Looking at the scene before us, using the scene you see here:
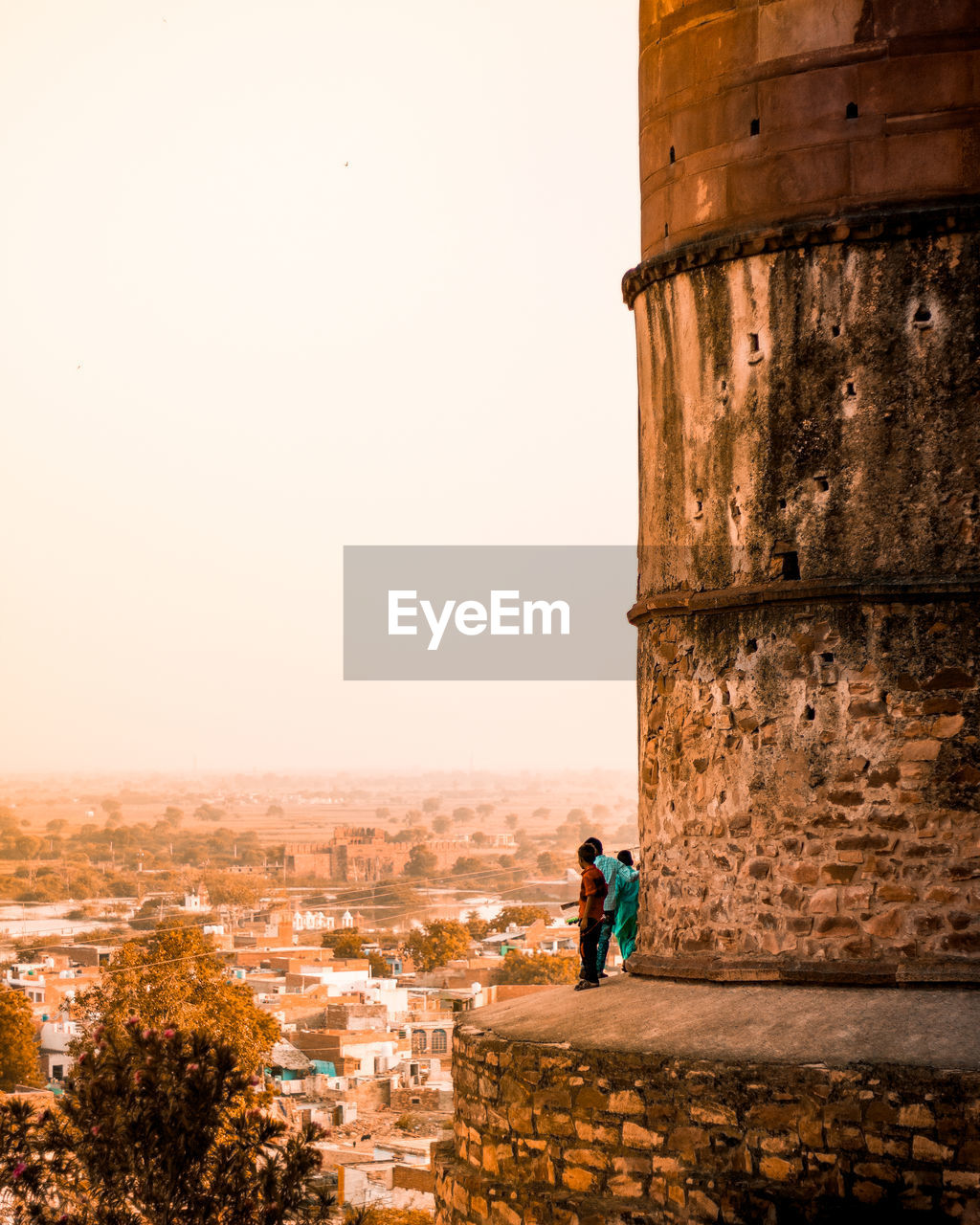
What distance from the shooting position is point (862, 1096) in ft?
21.2

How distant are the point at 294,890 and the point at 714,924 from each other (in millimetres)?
91363

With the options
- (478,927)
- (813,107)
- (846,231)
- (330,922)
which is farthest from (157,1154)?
(330,922)

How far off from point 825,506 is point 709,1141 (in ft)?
8.92

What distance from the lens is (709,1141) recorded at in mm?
6762

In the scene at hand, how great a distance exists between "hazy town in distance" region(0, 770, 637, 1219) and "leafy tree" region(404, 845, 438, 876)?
308 mm

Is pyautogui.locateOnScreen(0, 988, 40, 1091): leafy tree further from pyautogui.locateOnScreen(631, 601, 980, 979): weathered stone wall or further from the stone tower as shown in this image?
pyautogui.locateOnScreen(631, 601, 980, 979): weathered stone wall

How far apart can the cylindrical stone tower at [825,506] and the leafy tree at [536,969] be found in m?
39.5

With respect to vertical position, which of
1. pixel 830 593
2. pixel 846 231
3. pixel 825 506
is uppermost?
pixel 846 231

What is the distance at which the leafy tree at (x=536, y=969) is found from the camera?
1876 inches

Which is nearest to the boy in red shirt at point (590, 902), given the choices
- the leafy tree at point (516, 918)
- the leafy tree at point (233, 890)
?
the leafy tree at point (516, 918)

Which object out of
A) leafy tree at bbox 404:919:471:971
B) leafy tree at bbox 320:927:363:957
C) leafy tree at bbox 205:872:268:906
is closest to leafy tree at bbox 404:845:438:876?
leafy tree at bbox 205:872:268:906

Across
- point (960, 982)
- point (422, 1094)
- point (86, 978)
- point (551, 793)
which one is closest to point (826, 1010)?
point (960, 982)

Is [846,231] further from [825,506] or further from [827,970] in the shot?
[827,970]

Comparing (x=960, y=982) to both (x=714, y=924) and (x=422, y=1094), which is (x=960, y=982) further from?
(x=422, y=1094)
